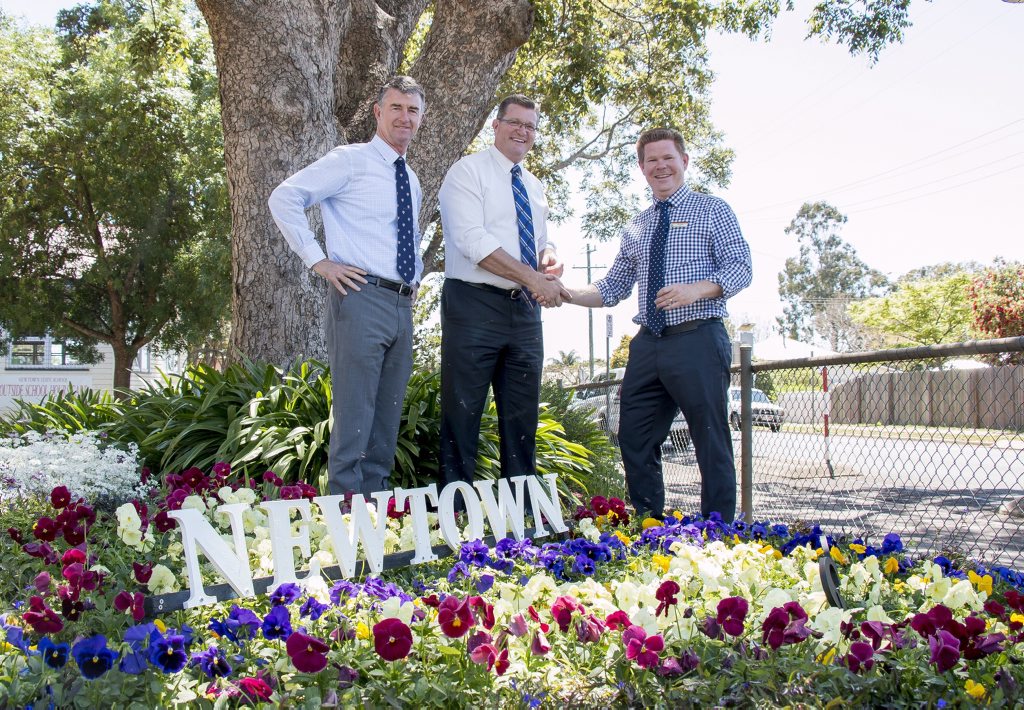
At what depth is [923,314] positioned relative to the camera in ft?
145

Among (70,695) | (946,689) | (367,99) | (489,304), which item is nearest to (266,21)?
(367,99)

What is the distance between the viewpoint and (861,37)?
30.4 feet

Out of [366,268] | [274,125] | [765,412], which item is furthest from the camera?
[274,125]

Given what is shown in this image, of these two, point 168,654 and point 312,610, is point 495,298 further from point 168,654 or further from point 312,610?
point 168,654

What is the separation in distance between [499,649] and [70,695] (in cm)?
88

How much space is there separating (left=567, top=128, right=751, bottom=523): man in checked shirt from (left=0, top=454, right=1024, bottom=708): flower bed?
127 cm

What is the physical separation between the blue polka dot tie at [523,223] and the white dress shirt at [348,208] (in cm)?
53

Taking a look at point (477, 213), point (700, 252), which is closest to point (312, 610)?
point (477, 213)

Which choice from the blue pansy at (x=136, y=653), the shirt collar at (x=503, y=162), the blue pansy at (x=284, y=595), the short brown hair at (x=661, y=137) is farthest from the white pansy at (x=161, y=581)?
the short brown hair at (x=661, y=137)

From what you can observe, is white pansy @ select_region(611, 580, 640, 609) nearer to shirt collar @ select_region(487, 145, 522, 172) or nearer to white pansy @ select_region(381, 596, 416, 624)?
white pansy @ select_region(381, 596, 416, 624)

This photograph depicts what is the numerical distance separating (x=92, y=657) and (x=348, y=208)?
269cm

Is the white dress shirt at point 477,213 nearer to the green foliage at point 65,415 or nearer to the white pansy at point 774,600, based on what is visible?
the white pansy at point 774,600

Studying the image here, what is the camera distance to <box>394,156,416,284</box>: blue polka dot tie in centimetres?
410

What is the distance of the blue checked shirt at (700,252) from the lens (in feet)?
13.4
